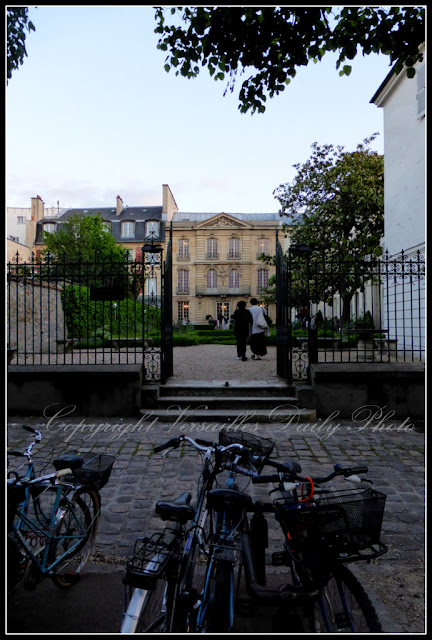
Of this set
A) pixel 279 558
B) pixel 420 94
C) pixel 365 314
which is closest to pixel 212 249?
pixel 365 314

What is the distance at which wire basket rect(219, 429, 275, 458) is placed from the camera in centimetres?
295

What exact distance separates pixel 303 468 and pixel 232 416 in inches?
95.1

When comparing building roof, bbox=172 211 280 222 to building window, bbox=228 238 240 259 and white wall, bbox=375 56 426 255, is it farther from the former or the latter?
white wall, bbox=375 56 426 255

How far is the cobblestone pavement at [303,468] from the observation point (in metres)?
3.27

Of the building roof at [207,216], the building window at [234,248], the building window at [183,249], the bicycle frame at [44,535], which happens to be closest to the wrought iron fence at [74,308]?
the bicycle frame at [44,535]

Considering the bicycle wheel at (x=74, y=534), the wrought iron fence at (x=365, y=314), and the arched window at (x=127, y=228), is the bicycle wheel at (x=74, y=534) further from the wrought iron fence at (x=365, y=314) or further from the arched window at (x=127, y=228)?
the arched window at (x=127, y=228)

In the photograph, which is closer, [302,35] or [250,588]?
[250,588]

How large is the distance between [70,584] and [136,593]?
145 centimetres

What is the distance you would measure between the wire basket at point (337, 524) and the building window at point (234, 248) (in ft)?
178

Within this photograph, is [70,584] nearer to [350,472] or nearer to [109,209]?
[350,472]

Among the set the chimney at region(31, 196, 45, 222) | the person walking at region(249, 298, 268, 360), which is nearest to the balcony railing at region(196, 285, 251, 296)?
the chimney at region(31, 196, 45, 222)

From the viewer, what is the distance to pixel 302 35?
5.41 m

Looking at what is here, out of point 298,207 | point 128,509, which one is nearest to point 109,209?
point 298,207

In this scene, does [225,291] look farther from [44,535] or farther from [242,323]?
[44,535]
